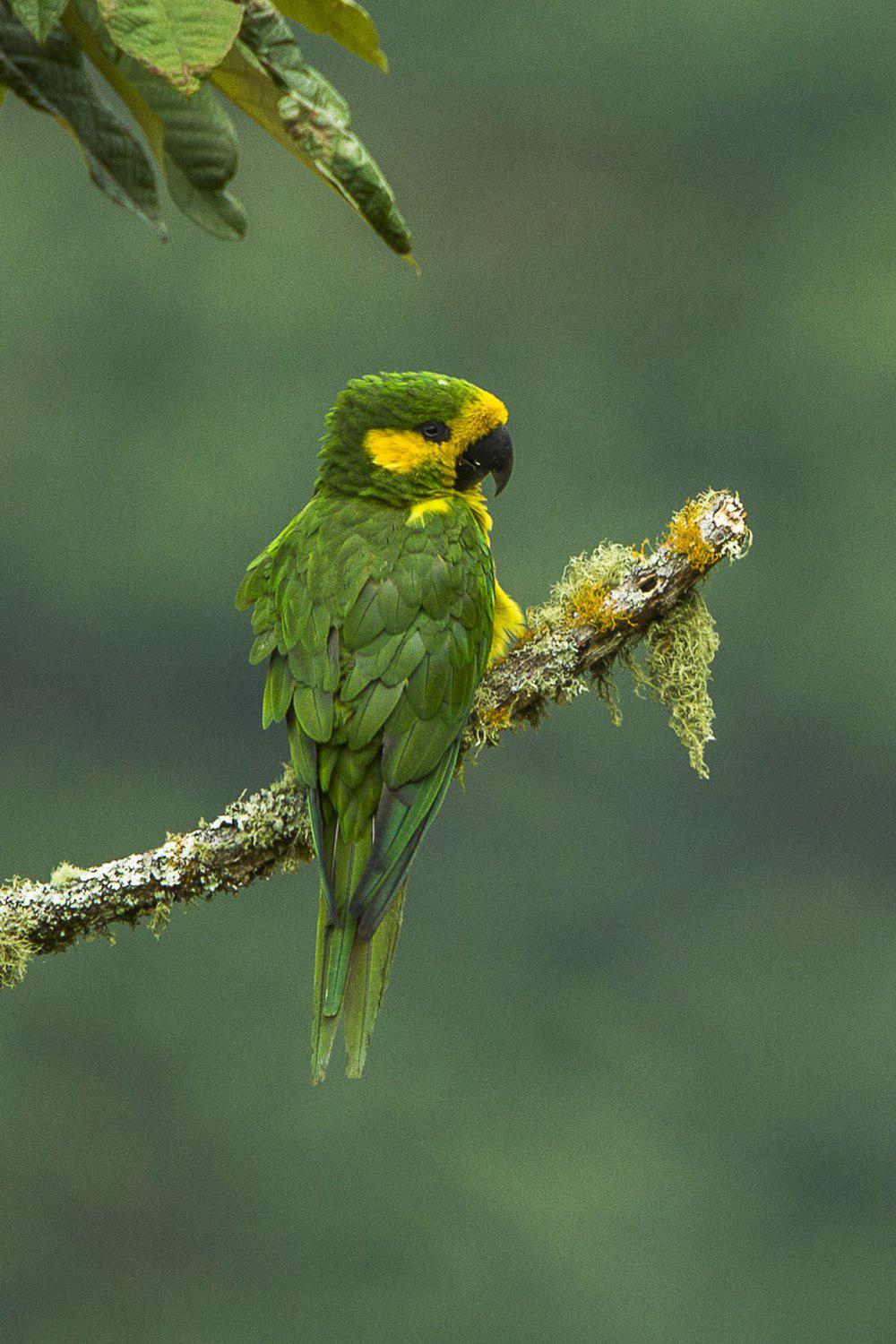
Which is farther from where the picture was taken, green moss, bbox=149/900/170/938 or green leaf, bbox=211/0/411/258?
green moss, bbox=149/900/170/938

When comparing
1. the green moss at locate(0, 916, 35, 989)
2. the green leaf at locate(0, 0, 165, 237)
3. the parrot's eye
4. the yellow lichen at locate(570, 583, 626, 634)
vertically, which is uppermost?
the parrot's eye

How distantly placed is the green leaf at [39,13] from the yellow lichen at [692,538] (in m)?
0.87

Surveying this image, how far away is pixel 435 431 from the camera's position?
5.98ft

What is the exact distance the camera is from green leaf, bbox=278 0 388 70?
2.89 ft

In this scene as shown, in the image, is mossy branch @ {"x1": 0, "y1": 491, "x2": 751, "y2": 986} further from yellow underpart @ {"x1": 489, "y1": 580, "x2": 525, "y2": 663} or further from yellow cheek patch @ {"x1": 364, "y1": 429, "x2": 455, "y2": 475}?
yellow cheek patch @ {"x1": 364, "y1": 429, "x2": 455, "y2": 475}

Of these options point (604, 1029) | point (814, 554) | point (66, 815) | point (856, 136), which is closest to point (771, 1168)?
point (604, 1029)

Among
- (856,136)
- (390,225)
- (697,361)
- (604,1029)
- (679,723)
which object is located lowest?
(390,225)

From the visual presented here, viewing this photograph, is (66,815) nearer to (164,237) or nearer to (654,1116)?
(654,1116)

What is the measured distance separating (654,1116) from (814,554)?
3245mm

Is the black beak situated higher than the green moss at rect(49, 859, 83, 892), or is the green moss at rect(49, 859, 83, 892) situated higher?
the black beak

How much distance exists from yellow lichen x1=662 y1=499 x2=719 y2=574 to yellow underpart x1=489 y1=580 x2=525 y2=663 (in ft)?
0.71

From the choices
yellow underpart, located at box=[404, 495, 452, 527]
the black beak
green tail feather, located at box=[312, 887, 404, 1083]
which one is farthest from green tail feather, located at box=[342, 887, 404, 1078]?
the black beak

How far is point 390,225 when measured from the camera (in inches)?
33.7

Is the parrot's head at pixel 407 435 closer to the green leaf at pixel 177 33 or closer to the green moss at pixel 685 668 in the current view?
the green moss at pixel 685 668
